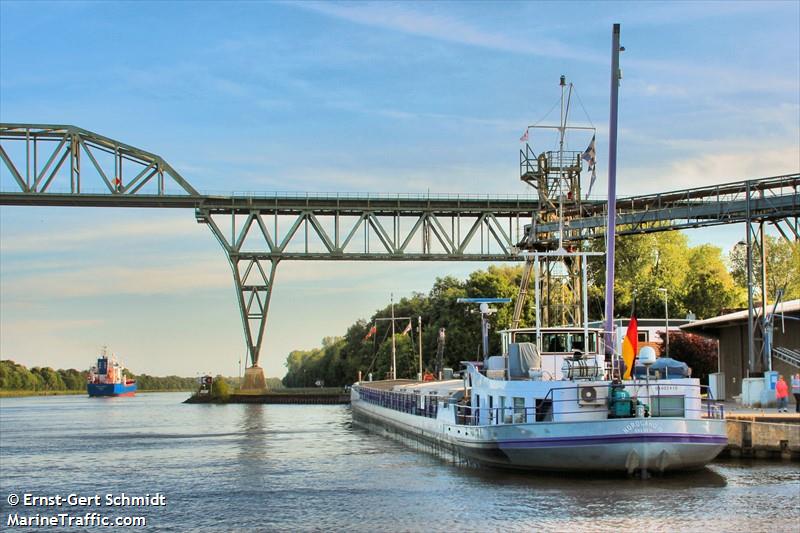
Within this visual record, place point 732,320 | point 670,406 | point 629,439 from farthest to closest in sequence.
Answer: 1. point 732,320
2. point 670,406
3. point 629,439

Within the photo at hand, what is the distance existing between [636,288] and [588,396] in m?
65.6

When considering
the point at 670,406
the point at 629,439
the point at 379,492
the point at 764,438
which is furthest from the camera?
the point at 764,438

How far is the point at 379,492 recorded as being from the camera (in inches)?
1226

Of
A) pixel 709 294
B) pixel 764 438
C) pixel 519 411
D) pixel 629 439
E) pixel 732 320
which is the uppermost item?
pixel 709 294

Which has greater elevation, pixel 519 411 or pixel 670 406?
pixel 670 406

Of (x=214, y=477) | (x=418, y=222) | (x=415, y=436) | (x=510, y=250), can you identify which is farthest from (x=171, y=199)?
(x=214, y=477)

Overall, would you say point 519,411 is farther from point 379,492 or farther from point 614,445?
point 379,492

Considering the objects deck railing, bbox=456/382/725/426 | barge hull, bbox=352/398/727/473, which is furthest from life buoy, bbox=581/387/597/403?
barge hull, bbox=352/398/727/473

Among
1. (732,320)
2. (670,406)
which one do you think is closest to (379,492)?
(670,406)

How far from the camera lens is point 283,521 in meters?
26.4

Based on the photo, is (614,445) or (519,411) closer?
(614,445)

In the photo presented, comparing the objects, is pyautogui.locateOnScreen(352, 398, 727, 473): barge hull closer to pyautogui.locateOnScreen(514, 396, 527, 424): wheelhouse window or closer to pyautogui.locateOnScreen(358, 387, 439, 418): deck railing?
pyautogui.locateOnScreen(514, 396, 527, 424): wheelhouse window

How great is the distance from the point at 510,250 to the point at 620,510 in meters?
54.7

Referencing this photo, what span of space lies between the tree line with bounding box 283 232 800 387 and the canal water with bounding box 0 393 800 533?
148 ft
